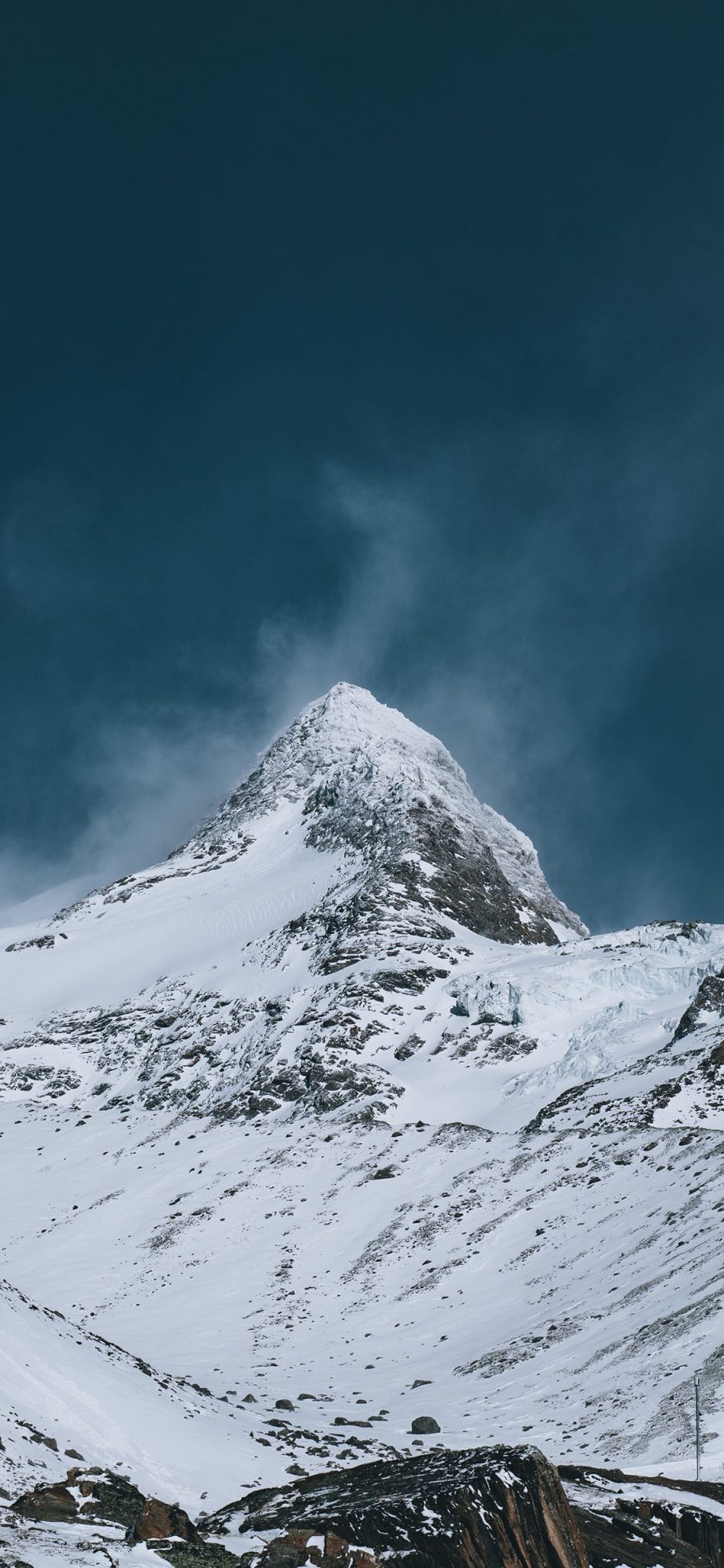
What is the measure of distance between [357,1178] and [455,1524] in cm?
5647

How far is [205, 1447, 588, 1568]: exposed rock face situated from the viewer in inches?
590

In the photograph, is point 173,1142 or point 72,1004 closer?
point 173,1142

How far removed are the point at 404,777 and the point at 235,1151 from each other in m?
97.6

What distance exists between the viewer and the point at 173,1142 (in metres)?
88.6

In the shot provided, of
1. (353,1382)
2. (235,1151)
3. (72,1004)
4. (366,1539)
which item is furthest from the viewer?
(72,1004)

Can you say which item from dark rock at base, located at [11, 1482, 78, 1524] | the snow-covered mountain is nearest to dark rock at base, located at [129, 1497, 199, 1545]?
dark rock at base, located at [11, 1482, 78, 1524]

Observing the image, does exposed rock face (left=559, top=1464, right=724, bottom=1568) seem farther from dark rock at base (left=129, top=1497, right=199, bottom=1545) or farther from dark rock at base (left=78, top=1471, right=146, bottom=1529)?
dark rock at base (left=78, top=1471, right=146, bottom=1529)

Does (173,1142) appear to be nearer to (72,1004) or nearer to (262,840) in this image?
(72,1004)

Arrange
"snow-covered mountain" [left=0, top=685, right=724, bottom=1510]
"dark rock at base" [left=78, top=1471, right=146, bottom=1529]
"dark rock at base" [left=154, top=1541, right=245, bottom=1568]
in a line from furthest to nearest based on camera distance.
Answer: "snow-covered mountain" [left=0, top=685, right=724, bottom=1510], "dark rock at base" [left=78, top=1471, right=146, bottom=1529], "dark rock at base" [left=154, top=1541, right=245, bottom=1568]

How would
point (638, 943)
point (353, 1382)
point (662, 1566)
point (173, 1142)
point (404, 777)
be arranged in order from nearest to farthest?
1. point (662, 1566)
2. point (353, 1382)
3. point (173, 1142)
4. point (638, 943)
5. point (404, 777)

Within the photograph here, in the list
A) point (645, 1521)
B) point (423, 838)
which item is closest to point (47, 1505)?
point (645, 1521)

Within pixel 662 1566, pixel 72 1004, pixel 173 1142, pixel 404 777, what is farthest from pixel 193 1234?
pixel 404 777

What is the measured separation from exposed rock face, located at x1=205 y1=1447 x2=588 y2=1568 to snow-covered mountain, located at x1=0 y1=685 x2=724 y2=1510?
6.37 metres

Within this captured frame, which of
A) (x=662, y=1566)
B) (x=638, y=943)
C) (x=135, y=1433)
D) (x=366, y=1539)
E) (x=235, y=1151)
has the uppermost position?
(x=638, y=943)
